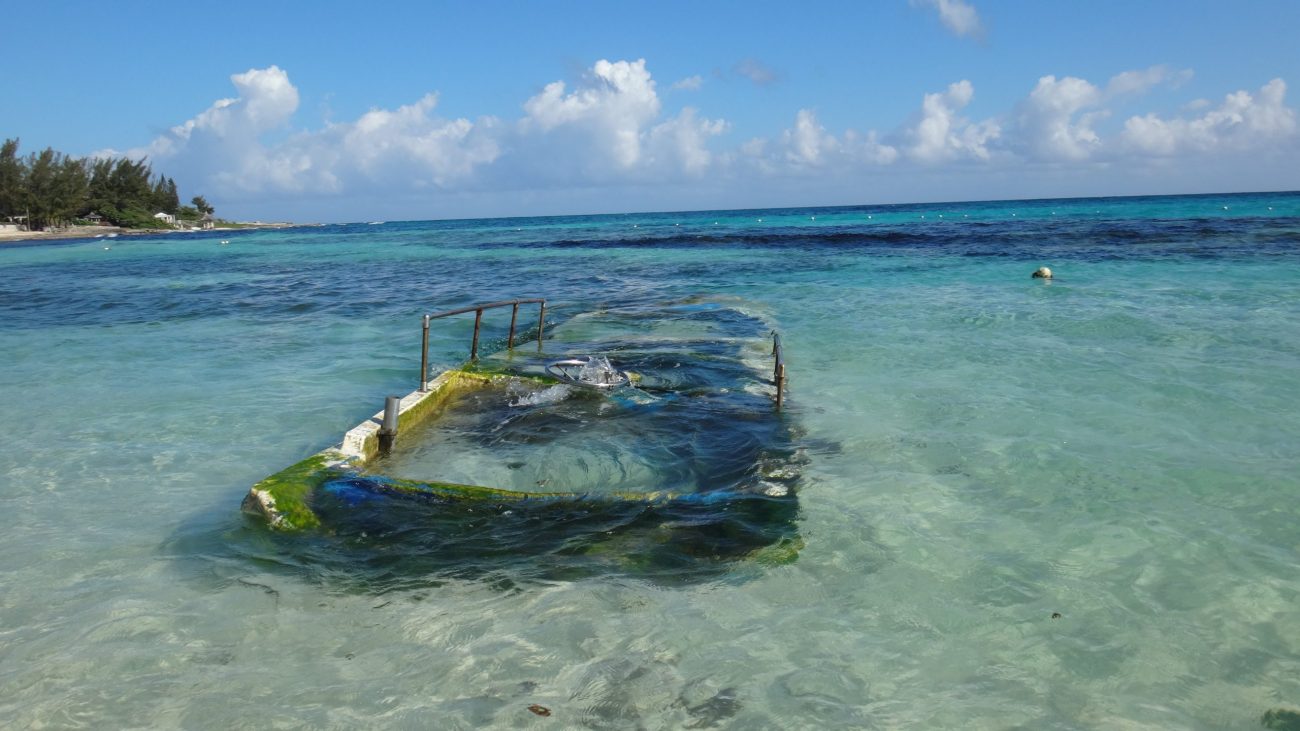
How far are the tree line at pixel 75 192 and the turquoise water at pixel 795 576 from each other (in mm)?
73629

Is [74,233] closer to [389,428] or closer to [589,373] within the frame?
[589,373]

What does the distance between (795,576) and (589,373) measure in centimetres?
488

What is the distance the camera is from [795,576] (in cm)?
448

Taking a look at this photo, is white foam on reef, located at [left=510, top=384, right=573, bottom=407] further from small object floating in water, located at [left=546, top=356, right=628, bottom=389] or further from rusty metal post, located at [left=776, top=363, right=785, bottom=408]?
rusty metal post, located at [left=776, top=363, right=785, bottom=408]

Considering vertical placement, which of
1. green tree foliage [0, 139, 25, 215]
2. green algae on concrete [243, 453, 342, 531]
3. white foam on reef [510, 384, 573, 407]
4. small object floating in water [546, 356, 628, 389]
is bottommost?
green algae on concrete [243, 453, 342, 531]

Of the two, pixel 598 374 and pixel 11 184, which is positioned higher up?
pixel 11 184

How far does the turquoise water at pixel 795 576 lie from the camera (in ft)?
11.4

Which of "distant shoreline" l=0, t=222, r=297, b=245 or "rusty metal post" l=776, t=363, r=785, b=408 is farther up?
"distant shoreline" l=0, t=222, r=297, b=245

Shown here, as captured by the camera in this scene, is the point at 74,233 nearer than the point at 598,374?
No

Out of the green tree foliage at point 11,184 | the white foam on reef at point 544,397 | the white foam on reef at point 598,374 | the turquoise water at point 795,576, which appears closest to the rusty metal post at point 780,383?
the turquoise water at point 795,576

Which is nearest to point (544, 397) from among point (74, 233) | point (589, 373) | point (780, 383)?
point (589, 373)

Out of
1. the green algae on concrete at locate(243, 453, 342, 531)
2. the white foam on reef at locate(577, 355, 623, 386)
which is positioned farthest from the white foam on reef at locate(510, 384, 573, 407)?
the green algae on concrete at locate(243, 453, 342, 531)

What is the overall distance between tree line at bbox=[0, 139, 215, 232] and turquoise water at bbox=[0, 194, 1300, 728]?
73.6m

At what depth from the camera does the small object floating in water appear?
28.5ft
